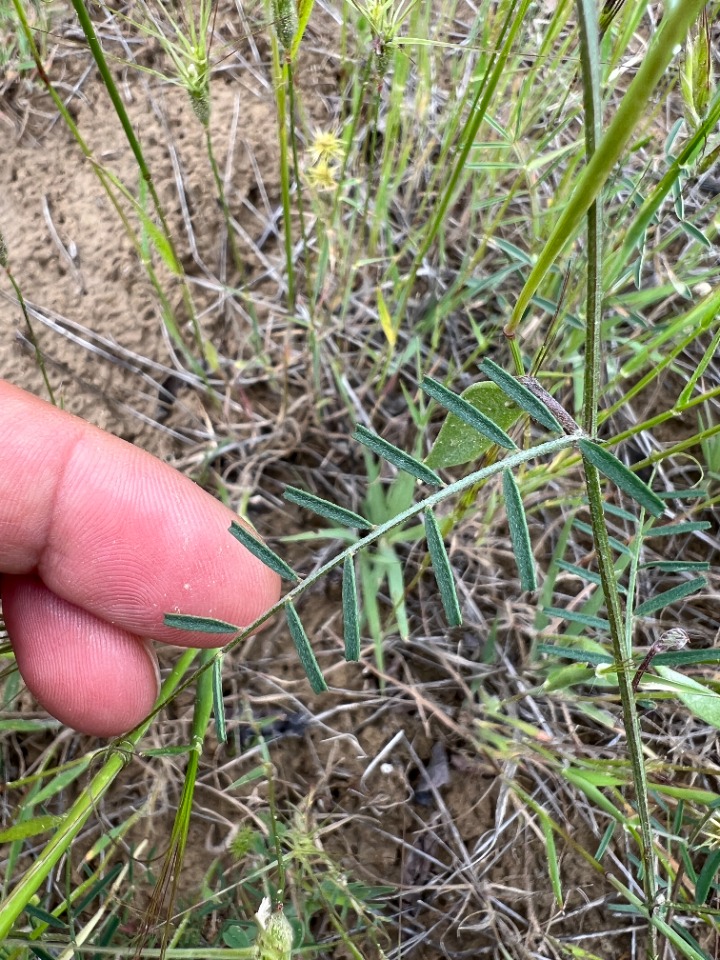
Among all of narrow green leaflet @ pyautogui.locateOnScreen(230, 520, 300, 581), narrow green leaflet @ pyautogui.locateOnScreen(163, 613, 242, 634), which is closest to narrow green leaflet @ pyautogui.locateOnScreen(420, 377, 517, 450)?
narrow green leaflet @ pyautogui.locateOnScreen(230, 520, 300, 581)

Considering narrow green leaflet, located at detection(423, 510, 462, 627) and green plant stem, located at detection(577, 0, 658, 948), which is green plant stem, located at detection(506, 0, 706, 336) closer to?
green plant stem, located at detection(577, 0, 658, 948)

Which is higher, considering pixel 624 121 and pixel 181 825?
pixel 624 121

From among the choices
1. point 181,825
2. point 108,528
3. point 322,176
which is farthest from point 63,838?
point 322,176

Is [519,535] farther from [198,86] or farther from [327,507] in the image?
[198,86]

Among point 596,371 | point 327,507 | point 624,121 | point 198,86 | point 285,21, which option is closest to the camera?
point 624,121

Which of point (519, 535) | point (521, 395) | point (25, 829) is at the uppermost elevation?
point (521, 395)

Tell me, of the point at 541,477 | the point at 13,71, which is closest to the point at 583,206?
the point at 541,477

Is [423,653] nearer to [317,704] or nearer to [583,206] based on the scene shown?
[317,704]
